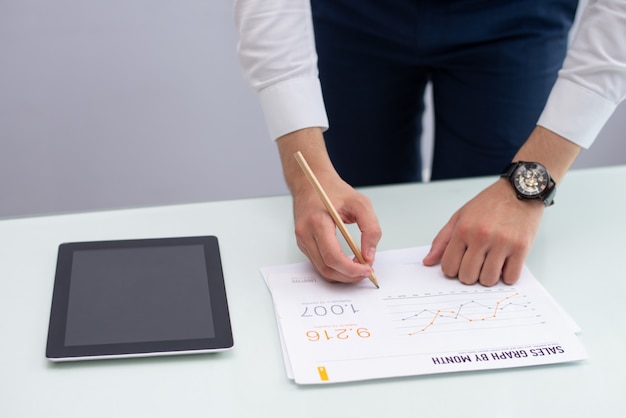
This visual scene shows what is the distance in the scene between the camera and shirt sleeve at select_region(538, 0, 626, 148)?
94cm

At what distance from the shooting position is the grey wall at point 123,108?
2.02 meters

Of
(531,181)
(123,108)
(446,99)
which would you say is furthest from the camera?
(123,108)

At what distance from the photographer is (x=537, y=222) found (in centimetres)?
91

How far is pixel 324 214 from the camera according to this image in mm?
855

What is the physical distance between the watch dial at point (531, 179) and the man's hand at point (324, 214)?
19 cm

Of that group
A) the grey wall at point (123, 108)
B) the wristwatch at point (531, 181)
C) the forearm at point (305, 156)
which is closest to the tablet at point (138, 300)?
the forearm at point (305, 156)

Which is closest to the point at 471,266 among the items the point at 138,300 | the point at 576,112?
the point at 576,112

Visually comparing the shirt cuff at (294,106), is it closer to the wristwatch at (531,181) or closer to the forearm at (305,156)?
the forearm at (305,156)

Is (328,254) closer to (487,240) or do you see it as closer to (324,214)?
(324,214)

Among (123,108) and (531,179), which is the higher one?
(123,108)

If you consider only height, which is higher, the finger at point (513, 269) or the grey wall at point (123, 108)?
the grey wall at point (123, 108)

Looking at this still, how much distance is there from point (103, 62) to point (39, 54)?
0.16 m

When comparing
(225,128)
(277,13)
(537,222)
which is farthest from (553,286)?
(225,128)

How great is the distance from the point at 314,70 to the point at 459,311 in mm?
381
